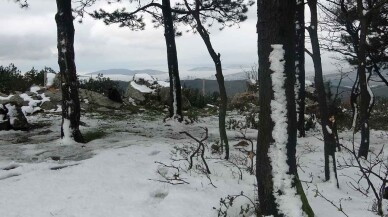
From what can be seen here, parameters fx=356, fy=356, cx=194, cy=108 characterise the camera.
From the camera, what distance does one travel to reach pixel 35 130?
8.80 m

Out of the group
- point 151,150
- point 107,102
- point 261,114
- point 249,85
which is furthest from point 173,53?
point 261,114

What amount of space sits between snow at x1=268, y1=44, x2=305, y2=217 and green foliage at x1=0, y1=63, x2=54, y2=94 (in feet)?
42.8

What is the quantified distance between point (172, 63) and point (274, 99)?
26.9 ft

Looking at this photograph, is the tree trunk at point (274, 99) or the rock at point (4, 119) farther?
the rock at point (4, 119)

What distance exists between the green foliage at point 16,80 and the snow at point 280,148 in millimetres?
13055

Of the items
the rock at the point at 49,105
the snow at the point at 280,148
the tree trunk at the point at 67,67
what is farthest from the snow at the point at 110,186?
the rock at the point at 49,105

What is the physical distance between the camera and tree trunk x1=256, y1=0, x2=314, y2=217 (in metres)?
3.12

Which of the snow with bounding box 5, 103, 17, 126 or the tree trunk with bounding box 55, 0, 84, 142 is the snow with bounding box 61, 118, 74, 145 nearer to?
the tree trunk with bounding box 55, 0, 84, 142

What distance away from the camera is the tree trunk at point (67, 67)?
7.25 m

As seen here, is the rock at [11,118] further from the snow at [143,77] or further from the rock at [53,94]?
the snow at [143,77]

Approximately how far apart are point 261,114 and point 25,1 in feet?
22.7

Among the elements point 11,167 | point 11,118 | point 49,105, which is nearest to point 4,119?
point 11,118

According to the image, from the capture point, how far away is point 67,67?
7266 mm

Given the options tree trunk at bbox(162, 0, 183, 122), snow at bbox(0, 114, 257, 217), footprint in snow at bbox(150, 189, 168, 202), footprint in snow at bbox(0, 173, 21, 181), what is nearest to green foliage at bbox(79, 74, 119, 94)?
tree trunk at bbox(162, 0, 183, 122)
